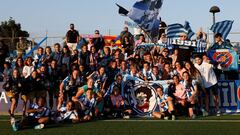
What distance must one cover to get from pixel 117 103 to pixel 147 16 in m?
4.44

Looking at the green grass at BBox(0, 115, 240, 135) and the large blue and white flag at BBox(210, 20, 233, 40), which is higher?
the large blue and white flag at BBox(210, 20, 233, 40)

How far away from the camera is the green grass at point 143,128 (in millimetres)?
9273

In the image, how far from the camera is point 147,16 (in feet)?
51.3

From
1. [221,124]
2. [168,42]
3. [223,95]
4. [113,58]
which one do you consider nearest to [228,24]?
[168,42]

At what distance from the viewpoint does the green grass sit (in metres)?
9.27

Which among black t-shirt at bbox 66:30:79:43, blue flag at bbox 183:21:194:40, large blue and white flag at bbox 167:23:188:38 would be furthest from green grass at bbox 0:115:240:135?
black t-shirt at bbox 66:30:79:43

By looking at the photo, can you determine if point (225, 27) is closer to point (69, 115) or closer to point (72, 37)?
point (72, 37)

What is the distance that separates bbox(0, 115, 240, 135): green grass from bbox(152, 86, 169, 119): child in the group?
54 cm

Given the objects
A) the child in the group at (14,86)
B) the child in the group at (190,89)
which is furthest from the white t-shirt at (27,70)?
the child in the group at (190,89)

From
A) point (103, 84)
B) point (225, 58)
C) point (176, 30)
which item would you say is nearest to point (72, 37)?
→ point (176, 30)

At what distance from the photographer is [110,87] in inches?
502

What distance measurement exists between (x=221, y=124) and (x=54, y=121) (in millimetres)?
4247

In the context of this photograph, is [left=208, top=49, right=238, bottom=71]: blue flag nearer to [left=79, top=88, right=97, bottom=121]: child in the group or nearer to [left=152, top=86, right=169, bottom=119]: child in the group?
[left=152, top=86, right=169, bottom=119]: child in the group

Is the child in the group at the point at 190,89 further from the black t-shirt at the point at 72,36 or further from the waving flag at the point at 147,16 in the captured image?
the black t-shirt at the point at 72,36
